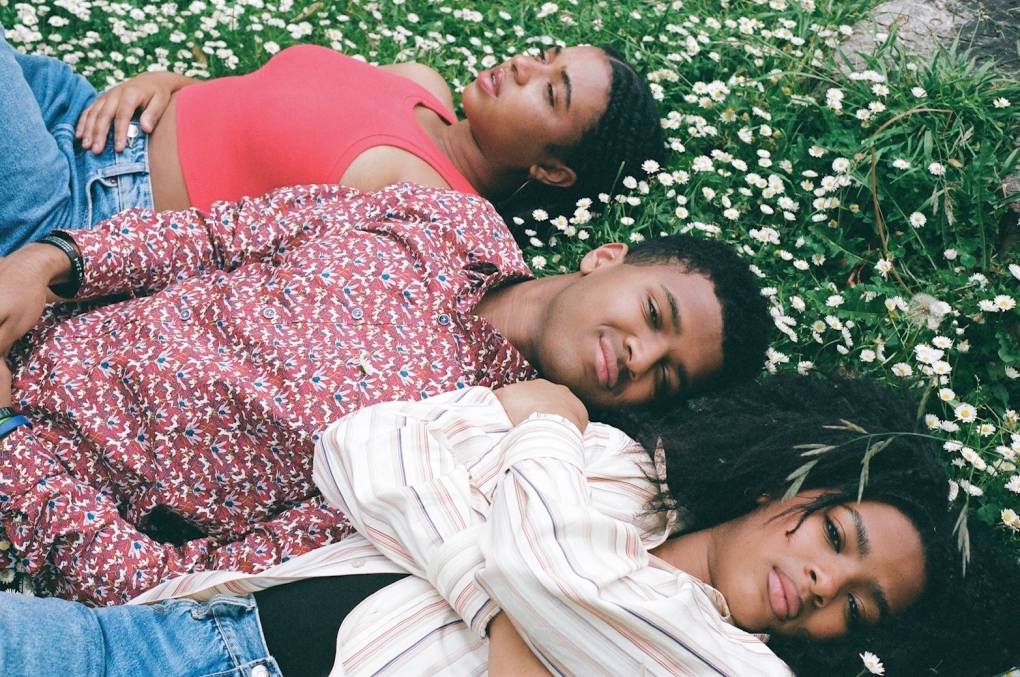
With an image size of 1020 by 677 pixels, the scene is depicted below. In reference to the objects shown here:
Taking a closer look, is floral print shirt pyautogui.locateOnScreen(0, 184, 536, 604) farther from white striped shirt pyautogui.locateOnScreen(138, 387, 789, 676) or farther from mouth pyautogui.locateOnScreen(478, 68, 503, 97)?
mouth pyautogui.locateOnScreen(478, 68, 503, 97)

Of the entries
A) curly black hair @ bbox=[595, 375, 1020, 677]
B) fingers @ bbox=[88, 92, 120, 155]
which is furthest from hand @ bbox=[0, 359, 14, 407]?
curly black hair @ bbox=[595, 375, 1020, 677]

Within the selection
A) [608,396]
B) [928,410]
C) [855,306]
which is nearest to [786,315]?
[855,306]

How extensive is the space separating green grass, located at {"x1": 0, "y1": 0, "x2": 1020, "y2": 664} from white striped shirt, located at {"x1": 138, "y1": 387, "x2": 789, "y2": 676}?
0.87 meters

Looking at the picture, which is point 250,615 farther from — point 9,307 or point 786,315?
point 786,315

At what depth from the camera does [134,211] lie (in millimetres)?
2672

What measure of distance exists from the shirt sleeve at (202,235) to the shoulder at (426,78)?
1.06m

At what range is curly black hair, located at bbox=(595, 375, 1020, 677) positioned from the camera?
203 cm

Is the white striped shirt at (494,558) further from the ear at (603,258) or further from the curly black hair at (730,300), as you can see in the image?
the ear at (603,258)

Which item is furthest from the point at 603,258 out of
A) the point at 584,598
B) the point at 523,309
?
the point at 584,598

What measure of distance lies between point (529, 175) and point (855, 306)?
1316 mm

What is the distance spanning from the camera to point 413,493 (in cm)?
201

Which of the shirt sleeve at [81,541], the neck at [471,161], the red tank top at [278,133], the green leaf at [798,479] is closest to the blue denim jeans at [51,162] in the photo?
the red tank top at [278,133]

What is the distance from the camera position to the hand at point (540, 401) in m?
2.38

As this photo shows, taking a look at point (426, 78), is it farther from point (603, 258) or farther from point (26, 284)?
point (26, 284)
